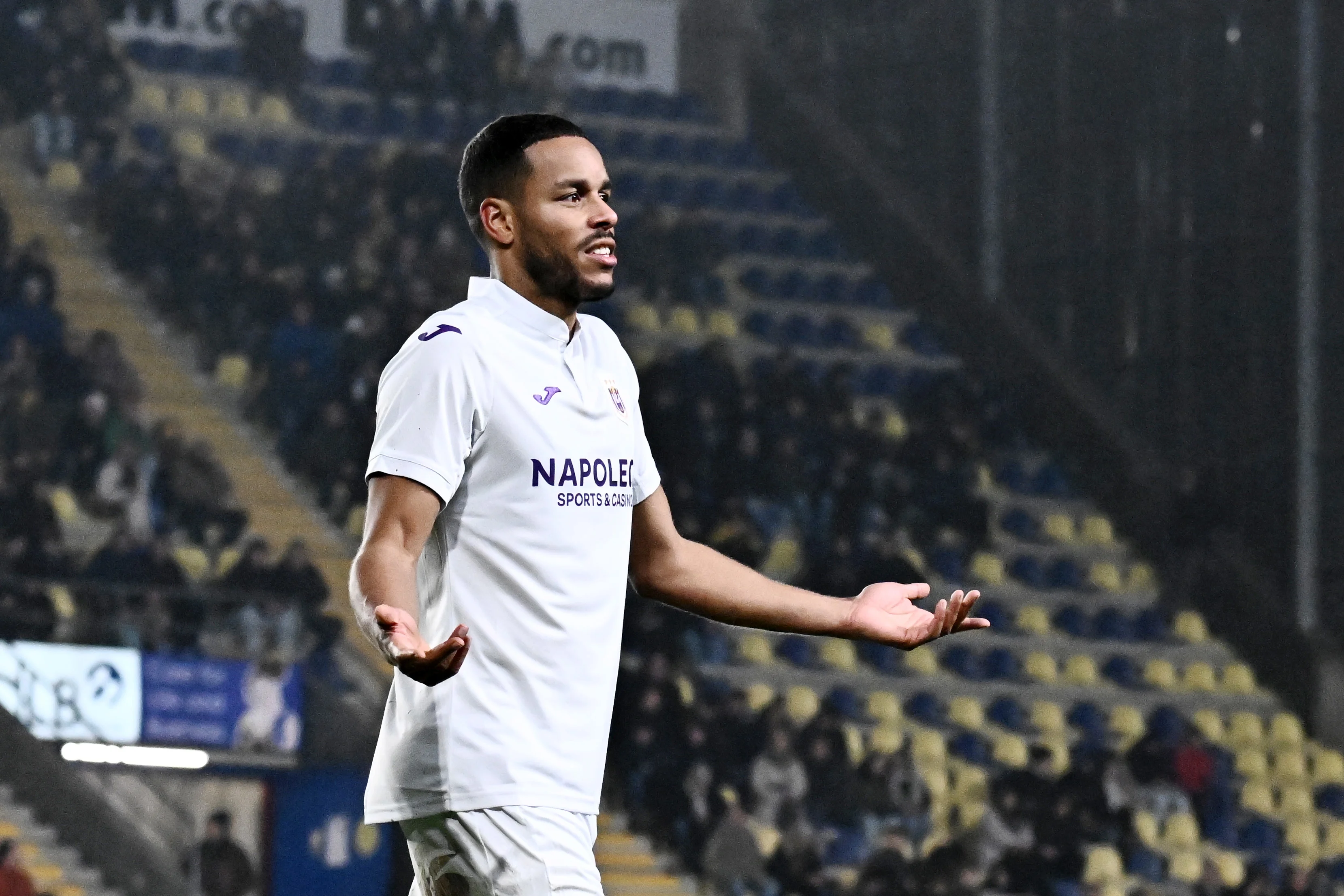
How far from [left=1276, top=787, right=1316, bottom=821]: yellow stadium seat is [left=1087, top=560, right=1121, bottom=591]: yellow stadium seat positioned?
2.19 metres

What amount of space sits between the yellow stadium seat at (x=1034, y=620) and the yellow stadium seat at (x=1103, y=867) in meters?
2.91

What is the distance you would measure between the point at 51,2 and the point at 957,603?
46.8 ft

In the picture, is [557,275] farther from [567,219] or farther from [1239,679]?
[1239,679]

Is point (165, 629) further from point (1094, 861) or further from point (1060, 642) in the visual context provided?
point (1060, 642)

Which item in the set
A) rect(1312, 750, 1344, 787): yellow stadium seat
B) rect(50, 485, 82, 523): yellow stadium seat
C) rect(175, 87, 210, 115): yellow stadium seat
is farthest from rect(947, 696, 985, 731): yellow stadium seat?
rect(175, 87, 210, 115): yellow stadium seat

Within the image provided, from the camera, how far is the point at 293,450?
14430 millimetres

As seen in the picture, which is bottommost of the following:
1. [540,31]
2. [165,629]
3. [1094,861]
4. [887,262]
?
[1094,861]

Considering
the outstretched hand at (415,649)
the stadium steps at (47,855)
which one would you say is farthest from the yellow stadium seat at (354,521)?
the outstretched hand at (415,649)

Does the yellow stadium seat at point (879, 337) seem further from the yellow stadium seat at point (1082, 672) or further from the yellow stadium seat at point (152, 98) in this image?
the yellow stadium seat at point (152, 98)

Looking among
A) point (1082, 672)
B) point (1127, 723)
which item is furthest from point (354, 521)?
point (1127, 723)

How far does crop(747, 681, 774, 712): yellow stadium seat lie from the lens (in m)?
13.7

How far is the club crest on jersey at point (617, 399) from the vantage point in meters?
2.87

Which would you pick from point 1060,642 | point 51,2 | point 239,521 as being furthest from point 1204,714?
point 51,2

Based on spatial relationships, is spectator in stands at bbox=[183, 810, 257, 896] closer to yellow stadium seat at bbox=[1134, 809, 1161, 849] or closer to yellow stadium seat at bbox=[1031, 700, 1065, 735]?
yellow stadium seat at bbox=[1134, 809, 1161, 849]
